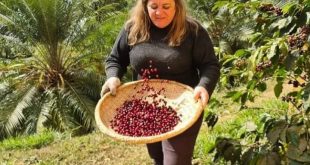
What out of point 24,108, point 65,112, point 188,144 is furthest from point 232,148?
point 24,108

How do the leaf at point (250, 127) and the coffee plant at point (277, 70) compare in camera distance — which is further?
the leaf at point (250, 127)

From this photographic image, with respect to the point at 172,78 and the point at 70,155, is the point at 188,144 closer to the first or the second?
the point at 172,78

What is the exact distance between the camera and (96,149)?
4.53 meters

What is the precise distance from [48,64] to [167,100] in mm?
7050

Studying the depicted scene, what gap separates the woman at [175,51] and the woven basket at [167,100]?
0.18 feet

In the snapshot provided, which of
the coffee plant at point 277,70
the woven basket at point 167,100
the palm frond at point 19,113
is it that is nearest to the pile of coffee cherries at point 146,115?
the woven basket at point 167,100

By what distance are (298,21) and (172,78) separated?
837mm

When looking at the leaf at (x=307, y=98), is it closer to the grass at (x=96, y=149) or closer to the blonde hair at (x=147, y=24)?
the blonde hair at (x=147, y=24)

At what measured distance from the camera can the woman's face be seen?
2.66 meters

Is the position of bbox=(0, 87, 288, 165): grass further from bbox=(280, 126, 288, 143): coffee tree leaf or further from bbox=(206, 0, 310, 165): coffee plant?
bbox=(280, 126, 288, 143): coffee tree leaf

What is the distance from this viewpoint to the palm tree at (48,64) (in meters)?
8.83

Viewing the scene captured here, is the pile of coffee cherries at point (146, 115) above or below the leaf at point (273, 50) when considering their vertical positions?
below

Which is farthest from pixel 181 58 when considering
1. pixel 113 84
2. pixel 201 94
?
pixel 113 84

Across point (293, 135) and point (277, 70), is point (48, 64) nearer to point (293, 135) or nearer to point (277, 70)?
point (277, 70)
